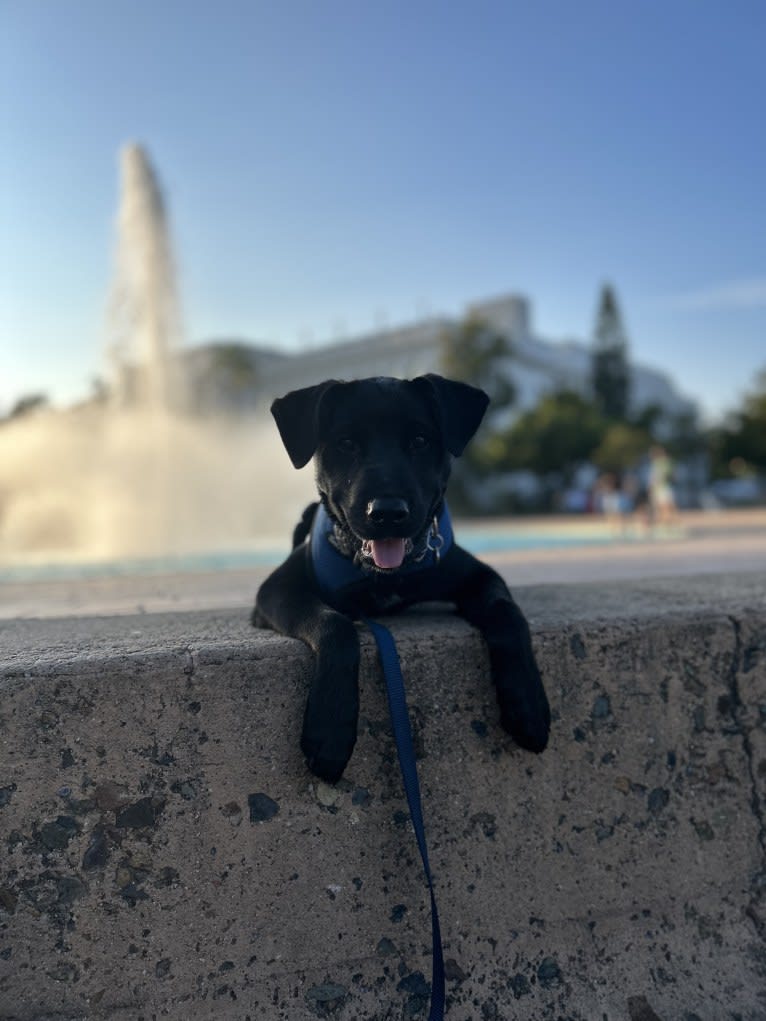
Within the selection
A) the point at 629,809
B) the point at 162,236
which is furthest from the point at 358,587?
the point at 162,236

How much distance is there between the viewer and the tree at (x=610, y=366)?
62188 millimetres

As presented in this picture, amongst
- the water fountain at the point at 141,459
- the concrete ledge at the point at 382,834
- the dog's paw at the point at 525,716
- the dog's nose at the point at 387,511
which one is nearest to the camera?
the concrete ledge at the point at 382,834

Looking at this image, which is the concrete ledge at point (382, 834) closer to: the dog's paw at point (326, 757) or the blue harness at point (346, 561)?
the dog's paw at point (326, 757)

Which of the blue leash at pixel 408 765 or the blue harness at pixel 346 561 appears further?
the blue harness at pixel 346 561

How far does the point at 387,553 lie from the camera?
229 centimetres

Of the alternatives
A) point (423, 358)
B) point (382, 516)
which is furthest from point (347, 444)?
point (423, 358)

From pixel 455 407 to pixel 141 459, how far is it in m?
16.3

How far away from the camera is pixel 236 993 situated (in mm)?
1871

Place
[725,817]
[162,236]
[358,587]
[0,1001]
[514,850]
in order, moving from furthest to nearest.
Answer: [162,236]
[358,587]
[725,817]
[514,850]
[0,1001]

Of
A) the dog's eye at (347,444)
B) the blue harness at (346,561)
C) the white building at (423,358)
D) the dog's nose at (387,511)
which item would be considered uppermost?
the white building at (423,358)

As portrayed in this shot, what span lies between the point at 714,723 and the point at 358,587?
109 cm

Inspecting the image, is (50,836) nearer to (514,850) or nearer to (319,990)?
(319,990)

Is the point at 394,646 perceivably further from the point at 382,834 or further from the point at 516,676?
the point at 382,834

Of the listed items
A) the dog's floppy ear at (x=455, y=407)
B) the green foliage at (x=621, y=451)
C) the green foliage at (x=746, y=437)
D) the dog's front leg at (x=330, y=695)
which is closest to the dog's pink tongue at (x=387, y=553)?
the dog's front leg at (x=330, y=695)
